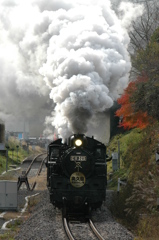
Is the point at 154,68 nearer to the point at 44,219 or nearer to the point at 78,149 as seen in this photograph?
the point at 78,149

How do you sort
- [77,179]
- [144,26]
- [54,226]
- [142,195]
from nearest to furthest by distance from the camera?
[54,226], [142,195], [77,179], [144,26]

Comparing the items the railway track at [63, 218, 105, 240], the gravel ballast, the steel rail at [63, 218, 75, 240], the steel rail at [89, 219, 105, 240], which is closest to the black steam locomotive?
the gravel ballast

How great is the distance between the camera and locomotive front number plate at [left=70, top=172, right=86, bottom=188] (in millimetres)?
14039

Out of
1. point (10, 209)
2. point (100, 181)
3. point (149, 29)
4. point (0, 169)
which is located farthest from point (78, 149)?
point (149, 29)

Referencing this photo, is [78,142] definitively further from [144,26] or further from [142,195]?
[144,26]

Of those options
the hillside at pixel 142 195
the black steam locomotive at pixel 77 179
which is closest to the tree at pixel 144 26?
the hillside at pixel 142 195

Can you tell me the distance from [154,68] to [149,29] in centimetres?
2225

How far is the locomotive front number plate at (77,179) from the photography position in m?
14.0

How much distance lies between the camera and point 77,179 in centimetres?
1406

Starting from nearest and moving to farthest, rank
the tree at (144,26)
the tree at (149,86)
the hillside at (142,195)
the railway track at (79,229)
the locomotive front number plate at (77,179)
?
the railway track at (79,229)
the hillside at (142,195)
the locomotive front number plate at (77,179)
the tree at (149,86)
the tree at (144,26)

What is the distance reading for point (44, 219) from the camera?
538 inches

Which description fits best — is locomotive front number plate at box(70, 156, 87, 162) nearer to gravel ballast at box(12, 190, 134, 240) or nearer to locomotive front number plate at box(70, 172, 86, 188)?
locomotive front number plate at box(70, 172, 86, 188)

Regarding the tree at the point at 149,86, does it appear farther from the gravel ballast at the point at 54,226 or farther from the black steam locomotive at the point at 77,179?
the gravel ballast at the point at 54,226

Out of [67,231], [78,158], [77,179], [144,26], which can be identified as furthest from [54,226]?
[144,26]
